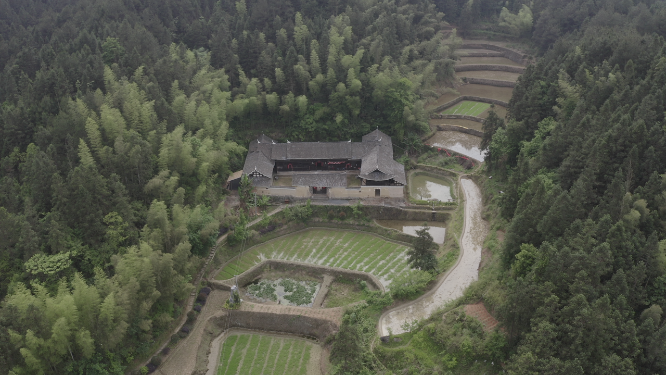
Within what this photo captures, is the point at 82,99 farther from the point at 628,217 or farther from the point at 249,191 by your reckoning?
the point at 628,217

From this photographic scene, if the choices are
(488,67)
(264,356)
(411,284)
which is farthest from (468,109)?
(264,356)

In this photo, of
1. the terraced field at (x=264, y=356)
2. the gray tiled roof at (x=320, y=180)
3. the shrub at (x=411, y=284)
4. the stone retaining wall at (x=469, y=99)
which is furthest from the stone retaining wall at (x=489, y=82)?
the terraced field at (x=264, y=356)

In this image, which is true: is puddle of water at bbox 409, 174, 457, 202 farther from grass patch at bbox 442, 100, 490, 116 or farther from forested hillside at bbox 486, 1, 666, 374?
grass patch at bbox 442, 100, 490, 116

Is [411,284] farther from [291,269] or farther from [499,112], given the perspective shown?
[499,112]

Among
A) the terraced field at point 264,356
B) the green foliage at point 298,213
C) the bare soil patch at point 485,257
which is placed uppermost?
the bare soil patch at point 485,257

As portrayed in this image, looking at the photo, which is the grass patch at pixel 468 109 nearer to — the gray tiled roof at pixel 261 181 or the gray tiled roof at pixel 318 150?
the gray tiled roof at pixel 318 150

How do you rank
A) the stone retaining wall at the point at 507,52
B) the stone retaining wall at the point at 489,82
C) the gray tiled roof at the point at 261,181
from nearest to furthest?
the gray tiled roof at the point at 261,181 < the stone retaining wall at the point at 489,82 < the stone retaining wall at the point at 507,52
